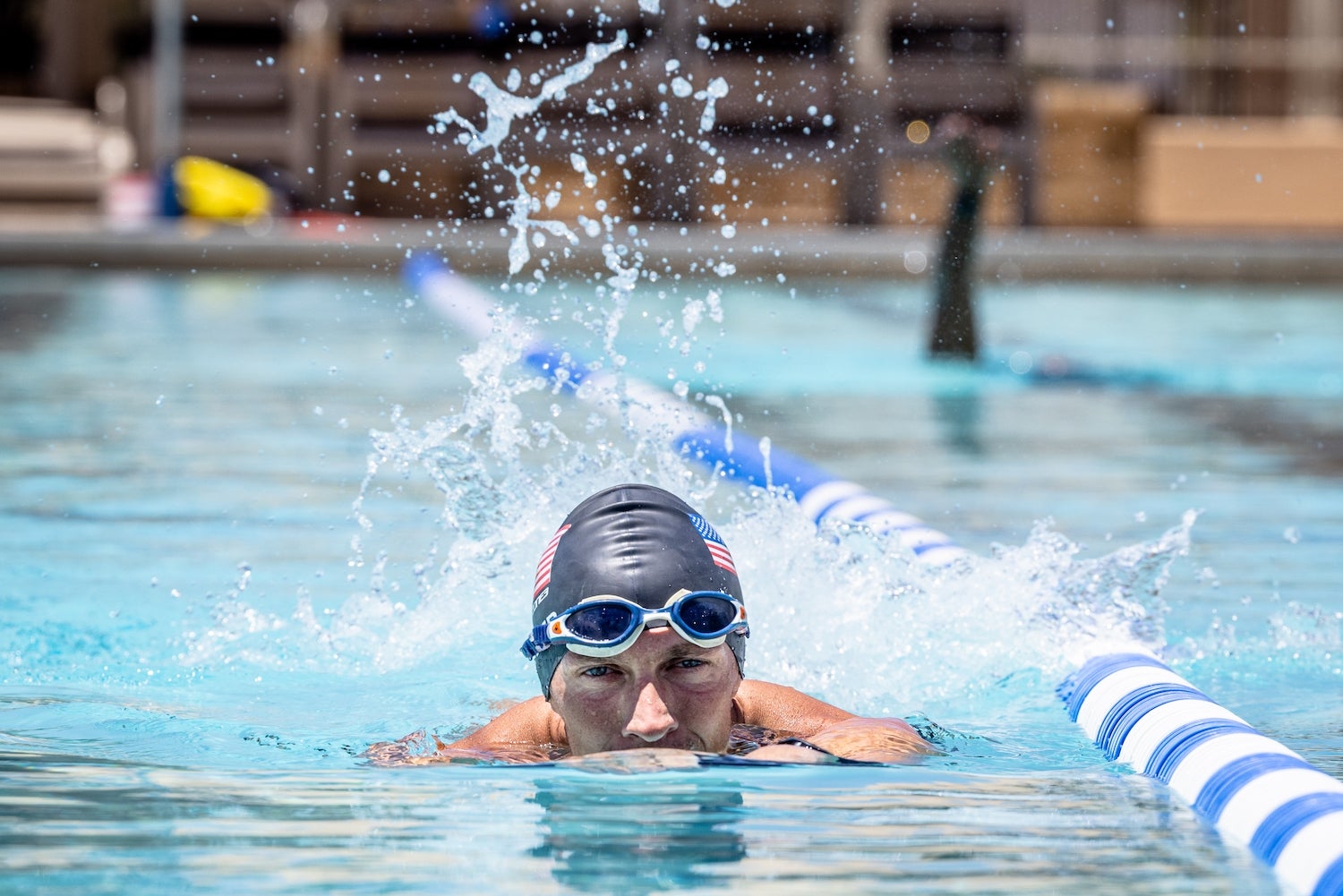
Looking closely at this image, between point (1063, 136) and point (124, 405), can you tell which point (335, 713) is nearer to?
point (124, 405)

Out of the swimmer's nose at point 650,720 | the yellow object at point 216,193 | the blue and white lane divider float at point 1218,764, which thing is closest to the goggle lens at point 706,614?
the swimmer's nose at point 650,720

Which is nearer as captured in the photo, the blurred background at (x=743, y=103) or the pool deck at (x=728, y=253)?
the pool deck at (x=728, y=253)

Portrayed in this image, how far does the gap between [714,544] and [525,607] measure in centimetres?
135

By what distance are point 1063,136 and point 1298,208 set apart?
2214 millimetres

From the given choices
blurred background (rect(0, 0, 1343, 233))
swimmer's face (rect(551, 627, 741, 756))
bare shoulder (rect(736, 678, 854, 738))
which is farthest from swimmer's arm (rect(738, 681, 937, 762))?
blurred background (rect(0, 0, 1343, 233))

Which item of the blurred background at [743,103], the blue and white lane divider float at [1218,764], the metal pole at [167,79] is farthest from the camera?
the blurred background at [743,103]

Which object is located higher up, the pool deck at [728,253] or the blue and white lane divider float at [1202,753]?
the blue and white lane divider float at [1202,753]

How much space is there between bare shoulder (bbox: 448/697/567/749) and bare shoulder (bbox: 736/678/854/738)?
1.09ft

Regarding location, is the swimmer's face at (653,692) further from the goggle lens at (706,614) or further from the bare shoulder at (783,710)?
the bare shoulder at (783,710)

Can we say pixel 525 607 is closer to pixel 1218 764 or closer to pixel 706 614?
pixel 706 614

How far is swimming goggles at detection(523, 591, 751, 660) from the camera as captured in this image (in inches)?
107

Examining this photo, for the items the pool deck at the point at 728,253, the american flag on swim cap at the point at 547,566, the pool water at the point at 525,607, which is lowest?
the pool deck at the point at 728,253

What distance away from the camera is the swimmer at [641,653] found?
2.71 meters

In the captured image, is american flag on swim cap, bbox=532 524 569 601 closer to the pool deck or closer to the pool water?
the pool water
